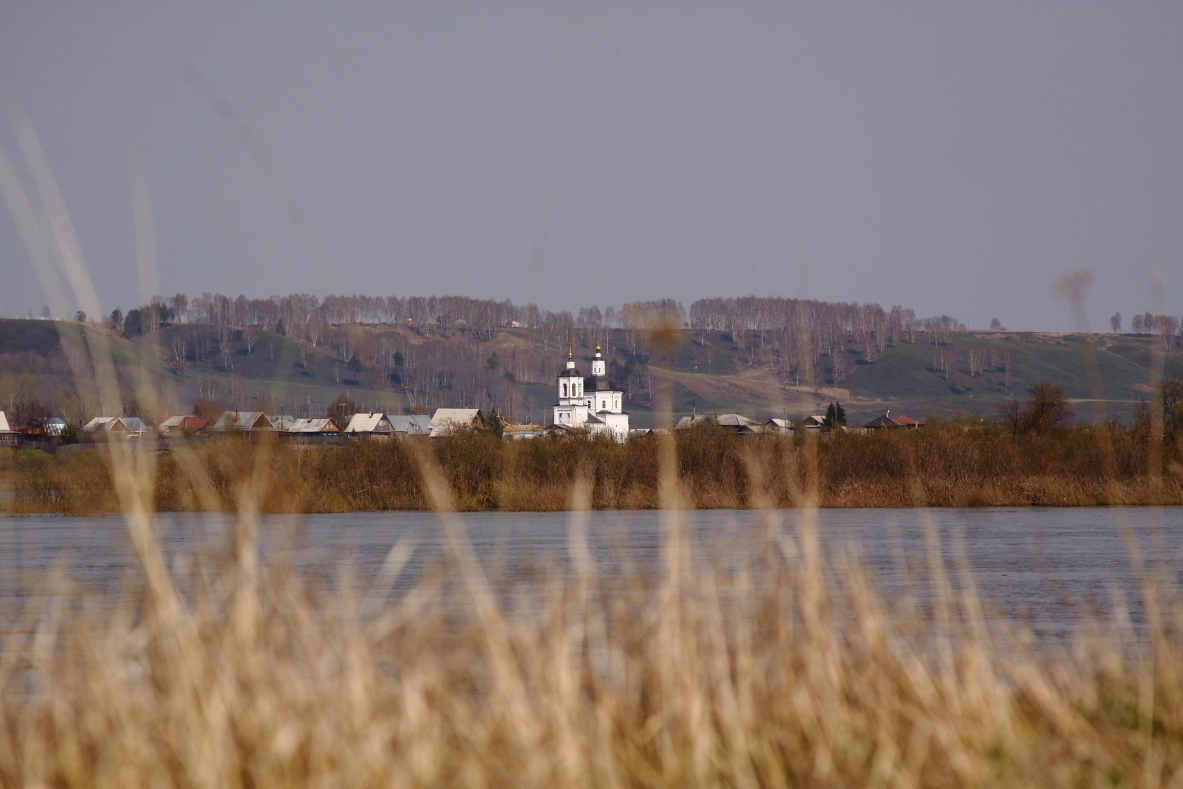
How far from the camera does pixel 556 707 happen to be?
5824 millimetres

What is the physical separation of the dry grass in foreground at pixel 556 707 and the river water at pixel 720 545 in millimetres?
493

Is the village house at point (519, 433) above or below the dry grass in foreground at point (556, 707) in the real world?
below

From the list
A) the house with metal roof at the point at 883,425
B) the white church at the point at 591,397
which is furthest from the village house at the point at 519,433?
the white church at the point at 591,397

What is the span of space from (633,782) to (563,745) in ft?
1.75

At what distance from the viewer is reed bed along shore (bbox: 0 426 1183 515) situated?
37.8 m

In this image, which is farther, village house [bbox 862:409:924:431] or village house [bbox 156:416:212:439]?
village house [bbox 862:409:924:431]

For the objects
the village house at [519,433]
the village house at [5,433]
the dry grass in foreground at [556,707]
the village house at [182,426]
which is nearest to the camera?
the dry grass in foreground at [556,707]

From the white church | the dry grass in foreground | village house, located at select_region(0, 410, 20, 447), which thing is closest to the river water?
the dry grass in foreground

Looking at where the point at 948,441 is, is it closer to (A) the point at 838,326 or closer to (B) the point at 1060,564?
(B) the point at 1060,564

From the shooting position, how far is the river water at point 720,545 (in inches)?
587

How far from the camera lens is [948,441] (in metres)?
40.2

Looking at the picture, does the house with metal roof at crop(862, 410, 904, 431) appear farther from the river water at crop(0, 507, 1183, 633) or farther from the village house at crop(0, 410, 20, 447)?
the village house at crop(0, 410, 20, 447)

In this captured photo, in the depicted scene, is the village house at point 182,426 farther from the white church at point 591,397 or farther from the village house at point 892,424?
the white church at point 591,397

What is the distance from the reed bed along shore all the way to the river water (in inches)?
25.2
